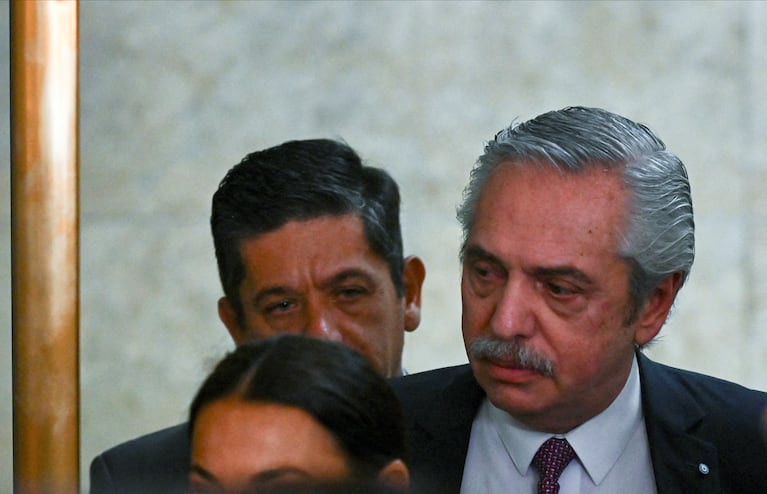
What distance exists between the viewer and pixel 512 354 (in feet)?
5.15

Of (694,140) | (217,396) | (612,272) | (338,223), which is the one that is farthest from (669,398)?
(694,140)

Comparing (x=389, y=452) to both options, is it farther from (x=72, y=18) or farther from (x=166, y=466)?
(x=72, y=18)

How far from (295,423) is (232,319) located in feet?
2.58

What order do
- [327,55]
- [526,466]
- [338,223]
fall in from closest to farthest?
[526,466], [338,223], [327,55]

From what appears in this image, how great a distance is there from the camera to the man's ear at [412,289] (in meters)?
2.05

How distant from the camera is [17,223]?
123 centimetres

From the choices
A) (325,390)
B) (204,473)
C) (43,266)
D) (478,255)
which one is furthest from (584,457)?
(43,266)

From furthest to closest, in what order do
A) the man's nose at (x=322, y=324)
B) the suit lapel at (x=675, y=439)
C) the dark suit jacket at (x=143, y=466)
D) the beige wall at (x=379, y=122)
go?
the beige wall at (x=379, y=122), the man's nose at (x=322, y=324), the suit lapel at (x=675, y=439), the dark suit jacket at (x=143, y=466)

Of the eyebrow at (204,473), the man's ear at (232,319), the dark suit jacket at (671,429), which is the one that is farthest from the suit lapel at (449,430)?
the eyebrow at (204,473)

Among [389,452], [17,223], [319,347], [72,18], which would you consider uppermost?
[72,18]

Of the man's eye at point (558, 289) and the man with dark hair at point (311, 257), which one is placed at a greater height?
the man with dark hair at point (311, 257)

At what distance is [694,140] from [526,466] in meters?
0.98

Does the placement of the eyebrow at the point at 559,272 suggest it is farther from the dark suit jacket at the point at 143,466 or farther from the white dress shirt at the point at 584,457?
the dark suit jacket at the point at 143,466

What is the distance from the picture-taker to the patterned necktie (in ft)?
5.40
